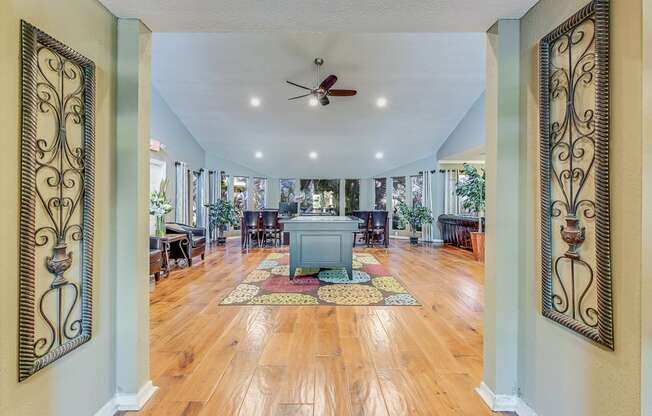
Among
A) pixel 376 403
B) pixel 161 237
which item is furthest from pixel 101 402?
pixel 161 237

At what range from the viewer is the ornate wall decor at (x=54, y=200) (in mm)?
1292

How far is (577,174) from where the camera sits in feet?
4.86

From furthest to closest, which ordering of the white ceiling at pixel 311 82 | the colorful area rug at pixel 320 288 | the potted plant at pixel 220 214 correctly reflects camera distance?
1. the potted plant at pixel 220 214
2. the white ceiling at pixel 311 82
3. the colorful area rug at pixel 320 288

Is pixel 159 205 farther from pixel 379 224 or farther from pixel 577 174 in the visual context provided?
pixel 379 224

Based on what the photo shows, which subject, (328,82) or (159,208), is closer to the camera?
(328,82)

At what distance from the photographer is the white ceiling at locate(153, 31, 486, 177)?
5.00m

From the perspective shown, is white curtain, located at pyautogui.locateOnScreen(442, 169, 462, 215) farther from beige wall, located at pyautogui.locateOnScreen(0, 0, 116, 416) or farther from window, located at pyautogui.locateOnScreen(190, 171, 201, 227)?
beige wall, located at pyautogui.locateOnScreen(0, 0, 116, 416)

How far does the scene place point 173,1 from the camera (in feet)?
5.49

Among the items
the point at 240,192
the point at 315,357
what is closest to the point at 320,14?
the point at 315,357

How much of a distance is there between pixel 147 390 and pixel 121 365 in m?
0.23

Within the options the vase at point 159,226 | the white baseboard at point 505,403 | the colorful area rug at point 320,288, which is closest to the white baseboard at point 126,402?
the colorful area rug at point 320,288

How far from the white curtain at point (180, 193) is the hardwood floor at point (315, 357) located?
3499 millimetres

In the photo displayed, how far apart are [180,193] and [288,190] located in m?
5.12

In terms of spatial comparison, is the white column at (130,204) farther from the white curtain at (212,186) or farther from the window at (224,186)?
the window at (224,186)
